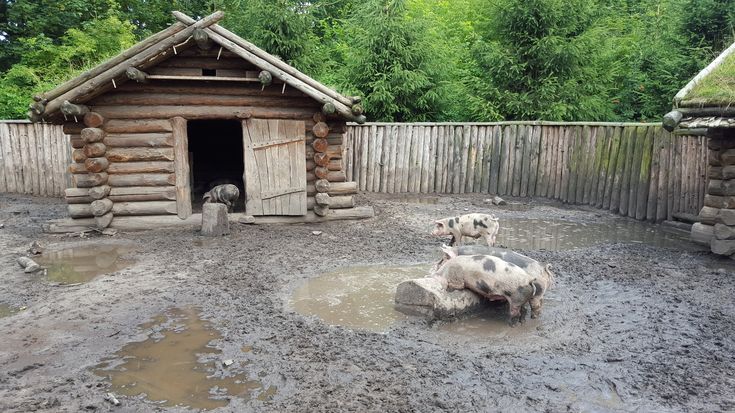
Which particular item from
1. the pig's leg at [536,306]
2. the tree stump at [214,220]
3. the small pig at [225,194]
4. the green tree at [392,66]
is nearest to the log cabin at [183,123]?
the small pig at [225,194]

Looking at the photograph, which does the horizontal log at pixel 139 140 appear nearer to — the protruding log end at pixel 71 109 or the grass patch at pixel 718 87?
the protruding log end at pixel 71 109

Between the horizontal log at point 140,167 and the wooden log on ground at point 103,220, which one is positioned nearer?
the wooden log on ground at point 103,220

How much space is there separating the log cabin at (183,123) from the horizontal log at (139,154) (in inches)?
0.7

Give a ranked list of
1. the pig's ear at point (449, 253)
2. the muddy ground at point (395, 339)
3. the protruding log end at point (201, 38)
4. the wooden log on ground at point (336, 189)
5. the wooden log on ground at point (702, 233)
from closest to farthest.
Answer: the muddy ground at point (395, 339) < the pig's ear at point (449, 253) < the wooden log on ground at point (702, 233) < the protruding log end at point (201, 38) < the wooden log on ground at point (336, 189)

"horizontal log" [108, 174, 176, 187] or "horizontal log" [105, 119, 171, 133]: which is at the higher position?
"horizontal log" [105, 119, 171, 133]

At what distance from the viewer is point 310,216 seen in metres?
11.1

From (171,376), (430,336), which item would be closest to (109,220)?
(171,376)

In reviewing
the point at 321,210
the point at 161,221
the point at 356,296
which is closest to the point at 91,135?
the point at 161,221

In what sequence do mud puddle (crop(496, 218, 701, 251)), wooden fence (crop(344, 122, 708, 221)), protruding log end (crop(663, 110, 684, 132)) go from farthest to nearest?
wooden fence (crop(344, 122, 708, 221)), mud puddle (crop(496, 218, 701, 251)), protruding log end (crop(663, 110, 684, 132))

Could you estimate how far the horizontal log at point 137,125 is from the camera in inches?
398

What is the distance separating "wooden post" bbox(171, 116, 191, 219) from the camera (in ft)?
33.7

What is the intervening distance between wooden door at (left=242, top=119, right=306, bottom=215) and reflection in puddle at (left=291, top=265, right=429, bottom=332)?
3512 millimetres

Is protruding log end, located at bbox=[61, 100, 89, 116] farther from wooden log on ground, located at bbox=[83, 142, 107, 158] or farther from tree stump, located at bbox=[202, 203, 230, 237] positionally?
tree stump, located at bbox=[202, 203, 230, 237]

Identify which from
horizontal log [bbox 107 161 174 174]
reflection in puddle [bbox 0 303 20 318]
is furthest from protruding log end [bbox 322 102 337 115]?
reflection in puddle [bbox 0 303 20 318]
